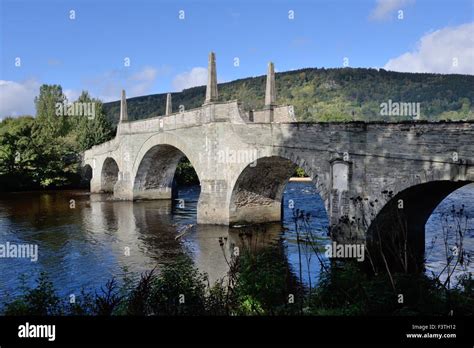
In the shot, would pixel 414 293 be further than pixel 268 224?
No

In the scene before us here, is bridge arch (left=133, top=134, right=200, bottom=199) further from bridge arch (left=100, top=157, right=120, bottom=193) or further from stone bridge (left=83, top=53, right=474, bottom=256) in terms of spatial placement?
bridge arch (left=100, top=157, right=120, bottom=193)

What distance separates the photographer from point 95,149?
4134cm

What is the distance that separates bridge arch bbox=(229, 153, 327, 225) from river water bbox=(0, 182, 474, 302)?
0.73 m

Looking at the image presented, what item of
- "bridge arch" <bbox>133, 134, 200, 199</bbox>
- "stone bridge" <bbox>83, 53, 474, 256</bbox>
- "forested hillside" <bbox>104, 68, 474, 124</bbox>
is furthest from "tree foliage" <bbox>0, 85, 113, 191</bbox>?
"forested hillside" <bbox>104, 68, 474, 124</bbox>

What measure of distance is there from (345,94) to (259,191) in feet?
274

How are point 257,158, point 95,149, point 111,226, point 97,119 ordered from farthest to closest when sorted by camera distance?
point 97,119, point 95,149, point 111,226, point 257,158

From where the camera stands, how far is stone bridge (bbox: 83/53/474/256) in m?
11.2

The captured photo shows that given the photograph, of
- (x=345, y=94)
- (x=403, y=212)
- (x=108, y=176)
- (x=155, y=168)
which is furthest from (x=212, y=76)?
(x=345, y=94)

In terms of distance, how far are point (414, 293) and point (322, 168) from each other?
24.5ft

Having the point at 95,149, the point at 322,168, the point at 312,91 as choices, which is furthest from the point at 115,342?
the point at 312,91

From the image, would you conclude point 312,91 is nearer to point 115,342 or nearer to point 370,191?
point 370,191

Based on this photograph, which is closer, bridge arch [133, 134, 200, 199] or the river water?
the river water

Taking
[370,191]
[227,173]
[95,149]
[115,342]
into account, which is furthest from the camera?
[95,149]

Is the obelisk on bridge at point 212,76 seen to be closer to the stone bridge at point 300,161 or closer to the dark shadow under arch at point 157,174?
the stone bridge at point 300,161
